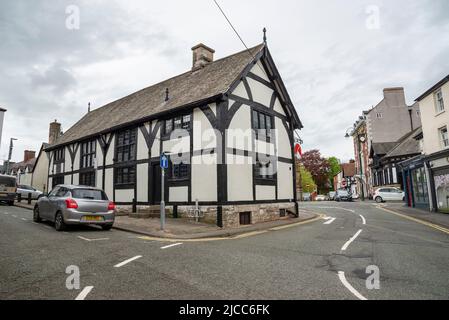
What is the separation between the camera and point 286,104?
18281 millimetres

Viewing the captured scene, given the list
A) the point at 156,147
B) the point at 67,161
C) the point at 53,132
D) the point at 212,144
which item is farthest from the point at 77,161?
the point at 212,144

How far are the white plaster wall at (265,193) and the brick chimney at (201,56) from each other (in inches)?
374

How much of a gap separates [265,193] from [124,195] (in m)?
8.42

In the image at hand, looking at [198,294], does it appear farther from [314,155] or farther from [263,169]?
[314,155]

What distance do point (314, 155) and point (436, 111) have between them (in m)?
50.9

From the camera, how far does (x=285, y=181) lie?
17.4m

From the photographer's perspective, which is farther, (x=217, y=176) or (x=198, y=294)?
(x=217, y=176)

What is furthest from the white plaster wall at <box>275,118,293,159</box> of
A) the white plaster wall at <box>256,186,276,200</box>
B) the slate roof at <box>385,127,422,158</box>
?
the slate roof at <box>385,127,422,158</box>

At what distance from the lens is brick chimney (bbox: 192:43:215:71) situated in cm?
1972

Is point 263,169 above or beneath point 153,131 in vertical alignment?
beneath

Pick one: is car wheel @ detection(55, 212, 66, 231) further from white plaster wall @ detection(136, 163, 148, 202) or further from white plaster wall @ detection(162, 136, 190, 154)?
white plaster wall @ detection(162, 136, 190, 154)

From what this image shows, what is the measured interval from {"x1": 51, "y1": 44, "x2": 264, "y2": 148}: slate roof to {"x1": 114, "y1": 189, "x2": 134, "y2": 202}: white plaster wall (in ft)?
13.3

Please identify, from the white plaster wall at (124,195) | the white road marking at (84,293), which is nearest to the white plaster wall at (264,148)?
the white plaster wall at (124,195)
